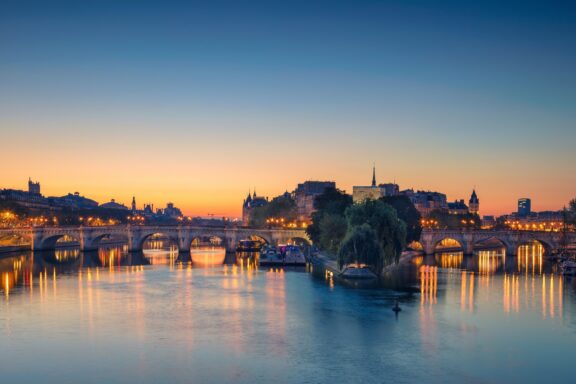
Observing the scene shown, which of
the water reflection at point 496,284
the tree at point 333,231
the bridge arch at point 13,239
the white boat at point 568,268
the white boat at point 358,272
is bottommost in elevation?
the water reflection at point 496,284

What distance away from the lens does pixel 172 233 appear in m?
126

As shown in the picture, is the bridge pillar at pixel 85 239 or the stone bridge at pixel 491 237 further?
the bridge pillar at pixel 85 239

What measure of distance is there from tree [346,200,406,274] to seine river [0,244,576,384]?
4000 millimetres

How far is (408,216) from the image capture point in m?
110

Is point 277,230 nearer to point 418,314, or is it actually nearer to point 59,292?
point 59,292

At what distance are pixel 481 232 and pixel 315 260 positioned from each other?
39121 millimetres

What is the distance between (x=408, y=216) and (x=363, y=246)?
1580 inches

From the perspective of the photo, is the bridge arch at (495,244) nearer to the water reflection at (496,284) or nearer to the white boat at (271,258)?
the water reflection at (496,284)

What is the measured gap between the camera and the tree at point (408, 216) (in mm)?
104312

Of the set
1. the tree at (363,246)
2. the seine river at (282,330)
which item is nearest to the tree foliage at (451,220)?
the seine river at (282,330)

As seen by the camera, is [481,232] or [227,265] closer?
[227,265]

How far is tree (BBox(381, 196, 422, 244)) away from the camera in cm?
10431

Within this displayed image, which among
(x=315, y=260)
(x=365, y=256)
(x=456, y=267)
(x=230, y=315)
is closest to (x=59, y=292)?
(x=230, y=315)

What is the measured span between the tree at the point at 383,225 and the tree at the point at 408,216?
2153 cm
